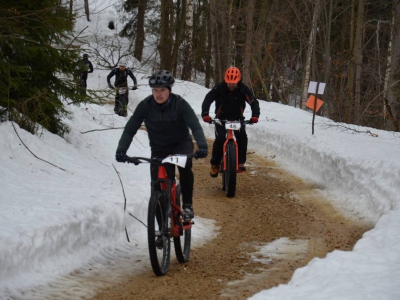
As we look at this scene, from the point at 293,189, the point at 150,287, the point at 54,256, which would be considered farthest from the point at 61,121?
the point at 150,287

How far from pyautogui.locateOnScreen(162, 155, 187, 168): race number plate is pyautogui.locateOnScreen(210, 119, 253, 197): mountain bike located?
4.29 metres

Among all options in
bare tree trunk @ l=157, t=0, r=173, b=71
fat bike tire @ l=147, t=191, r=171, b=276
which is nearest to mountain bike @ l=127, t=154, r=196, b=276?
fat bike tire @ l=147, t=191, r=171, b=276

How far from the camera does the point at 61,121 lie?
454 inches

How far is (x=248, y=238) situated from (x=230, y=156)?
259 centimetres

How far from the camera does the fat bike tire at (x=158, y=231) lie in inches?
222

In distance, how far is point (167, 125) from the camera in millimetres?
6383

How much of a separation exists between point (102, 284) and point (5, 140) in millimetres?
4095

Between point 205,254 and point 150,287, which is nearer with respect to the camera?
point 150,287

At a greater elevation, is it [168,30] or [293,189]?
[168,30]

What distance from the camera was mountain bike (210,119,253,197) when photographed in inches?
405

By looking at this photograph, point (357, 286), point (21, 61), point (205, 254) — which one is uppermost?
point (21, 61)

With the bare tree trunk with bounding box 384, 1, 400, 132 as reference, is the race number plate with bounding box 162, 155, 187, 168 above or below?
below

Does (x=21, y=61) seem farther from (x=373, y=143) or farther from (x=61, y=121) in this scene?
(x=373, y=143)

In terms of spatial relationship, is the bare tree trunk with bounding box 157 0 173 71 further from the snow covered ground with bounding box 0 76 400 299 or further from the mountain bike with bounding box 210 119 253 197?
the mountain bike with bounding box 210 119 253 197
